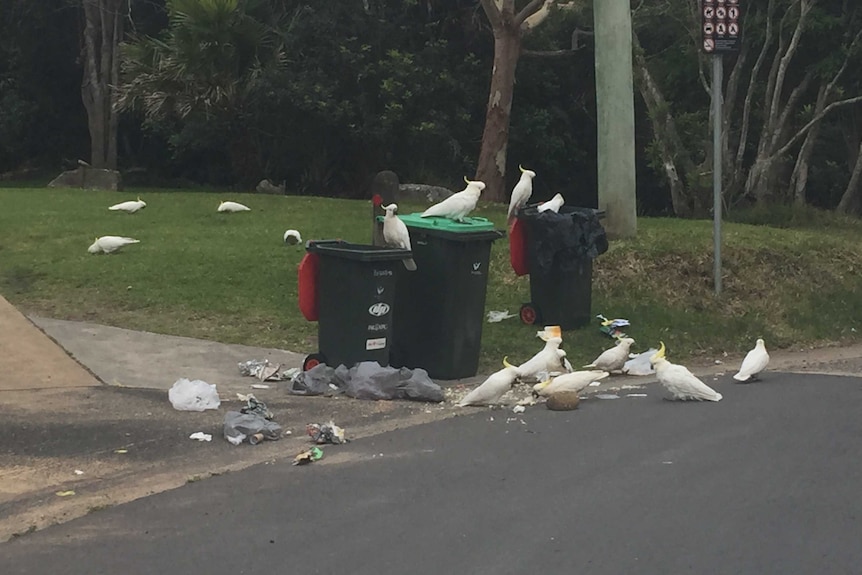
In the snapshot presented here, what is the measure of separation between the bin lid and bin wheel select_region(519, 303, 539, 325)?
7.38ft

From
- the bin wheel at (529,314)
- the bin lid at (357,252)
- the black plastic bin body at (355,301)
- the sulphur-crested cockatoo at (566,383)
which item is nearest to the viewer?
the sulphur-crested cockatoo at (566,383)

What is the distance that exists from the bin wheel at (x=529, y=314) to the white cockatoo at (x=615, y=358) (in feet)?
4.23

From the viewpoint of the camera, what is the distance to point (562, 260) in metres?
9.84

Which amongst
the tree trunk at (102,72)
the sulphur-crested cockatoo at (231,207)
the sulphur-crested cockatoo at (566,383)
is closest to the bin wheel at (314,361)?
the sulphur-crested cockatoo at (566,383)

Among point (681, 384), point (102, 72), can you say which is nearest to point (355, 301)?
point (681, 384)

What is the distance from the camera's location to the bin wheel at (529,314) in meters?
→ 10.1

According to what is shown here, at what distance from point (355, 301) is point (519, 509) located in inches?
118

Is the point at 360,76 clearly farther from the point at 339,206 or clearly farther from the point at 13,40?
the point at 13,40

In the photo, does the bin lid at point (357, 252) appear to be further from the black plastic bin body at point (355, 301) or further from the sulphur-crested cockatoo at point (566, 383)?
→ the sulphur-crested cockatoo at point (566, 383)

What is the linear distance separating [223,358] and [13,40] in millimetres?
20693

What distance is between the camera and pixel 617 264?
1145cm

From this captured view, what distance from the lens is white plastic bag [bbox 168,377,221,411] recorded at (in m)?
7.25

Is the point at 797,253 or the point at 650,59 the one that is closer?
the point at 797,253

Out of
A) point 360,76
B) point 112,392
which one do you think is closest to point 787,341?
point 112,392
